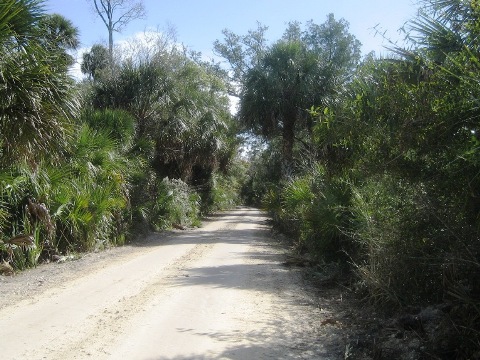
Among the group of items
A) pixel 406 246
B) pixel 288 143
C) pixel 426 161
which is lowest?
pixel 406 246

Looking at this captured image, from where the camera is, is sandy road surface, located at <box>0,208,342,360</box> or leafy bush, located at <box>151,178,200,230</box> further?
leafy bush, located at <box>151,178,200,230</box>

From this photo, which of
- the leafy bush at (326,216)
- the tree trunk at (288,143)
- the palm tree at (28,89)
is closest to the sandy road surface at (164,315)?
the leafy bush at (326,216)

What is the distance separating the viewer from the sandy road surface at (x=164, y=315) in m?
5.62

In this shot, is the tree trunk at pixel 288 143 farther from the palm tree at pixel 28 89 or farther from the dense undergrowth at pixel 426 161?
the dense undergrowth at pixel 426 161

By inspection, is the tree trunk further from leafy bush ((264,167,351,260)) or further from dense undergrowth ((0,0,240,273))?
leafy bush ((264,167,351,260))

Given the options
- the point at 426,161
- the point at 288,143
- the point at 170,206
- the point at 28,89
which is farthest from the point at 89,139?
the point at 426,161

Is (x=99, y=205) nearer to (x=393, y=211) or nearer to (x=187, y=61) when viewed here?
(x=393, y=211)

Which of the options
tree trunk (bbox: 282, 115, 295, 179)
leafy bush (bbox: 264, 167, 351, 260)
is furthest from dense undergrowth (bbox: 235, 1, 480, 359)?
tree trunk (bbox: 282, 115, 295, 179)

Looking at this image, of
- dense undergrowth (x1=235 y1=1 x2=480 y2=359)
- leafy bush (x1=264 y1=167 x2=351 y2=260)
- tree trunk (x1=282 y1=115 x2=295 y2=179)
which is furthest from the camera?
tree trunk (x1=282 y1=115 x2=295 y2=179)

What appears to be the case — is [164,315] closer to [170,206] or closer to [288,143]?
[170,206]

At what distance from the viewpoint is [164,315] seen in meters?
7.12

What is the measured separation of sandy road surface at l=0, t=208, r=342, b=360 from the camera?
562 cm

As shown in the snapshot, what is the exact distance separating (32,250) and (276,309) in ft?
20.7

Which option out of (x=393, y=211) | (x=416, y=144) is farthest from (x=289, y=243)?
(x=416, y=144)
